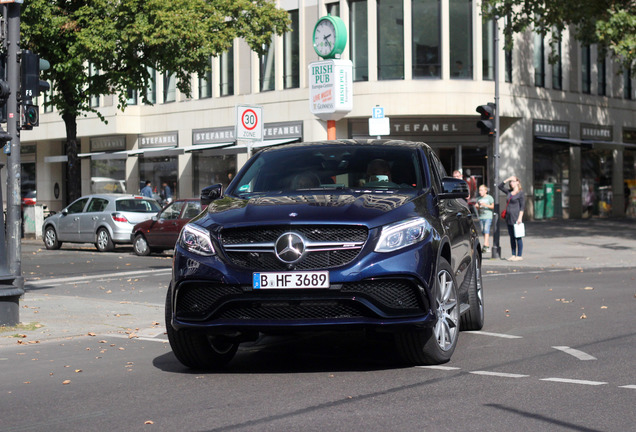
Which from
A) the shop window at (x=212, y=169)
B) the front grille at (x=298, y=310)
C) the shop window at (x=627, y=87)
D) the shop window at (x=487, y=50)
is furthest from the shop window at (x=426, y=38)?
the front grille at (x=298, y=310)

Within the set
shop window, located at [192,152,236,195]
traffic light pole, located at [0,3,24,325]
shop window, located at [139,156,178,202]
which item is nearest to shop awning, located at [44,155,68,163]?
shop window, located at [139,156,178,202]

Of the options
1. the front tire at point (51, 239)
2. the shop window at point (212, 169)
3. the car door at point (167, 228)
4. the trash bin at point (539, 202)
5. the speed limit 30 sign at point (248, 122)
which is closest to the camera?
the speed limit 30 sign at point (248, 122)

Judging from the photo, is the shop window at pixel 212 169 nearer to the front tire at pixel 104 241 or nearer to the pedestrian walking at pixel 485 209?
the front tire at pixel 104 241

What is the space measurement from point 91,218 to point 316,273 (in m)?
21.5

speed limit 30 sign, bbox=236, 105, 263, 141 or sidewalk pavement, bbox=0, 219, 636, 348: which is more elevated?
speed limit 30 sign, bbox=236, 105, 263, 141

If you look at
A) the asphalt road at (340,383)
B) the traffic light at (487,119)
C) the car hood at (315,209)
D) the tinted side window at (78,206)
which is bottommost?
the asphalt road at (340,383)

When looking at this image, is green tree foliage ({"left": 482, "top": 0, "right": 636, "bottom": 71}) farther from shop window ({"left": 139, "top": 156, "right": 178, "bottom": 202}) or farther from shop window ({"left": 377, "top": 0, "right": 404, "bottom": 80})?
shop window ({"left": 139, "top": 156, "right": 178, "bottom": 202})

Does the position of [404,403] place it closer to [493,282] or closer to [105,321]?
[105,321]

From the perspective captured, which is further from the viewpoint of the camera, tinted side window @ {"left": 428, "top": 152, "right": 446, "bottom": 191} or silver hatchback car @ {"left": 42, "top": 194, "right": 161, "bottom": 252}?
silver hatchback car @ {"left": 42, "top": 194, "right": 161, "bottom": 252}

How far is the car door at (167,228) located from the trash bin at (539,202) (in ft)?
67.8

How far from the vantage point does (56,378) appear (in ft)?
24.4

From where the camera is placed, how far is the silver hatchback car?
2695cm

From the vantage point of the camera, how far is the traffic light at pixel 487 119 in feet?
73.3

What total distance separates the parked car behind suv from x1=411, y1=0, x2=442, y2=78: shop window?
3107cm
